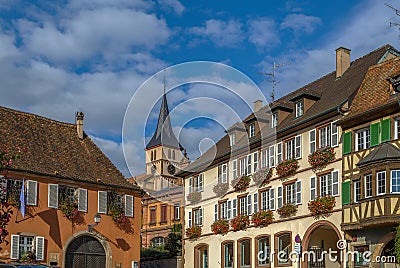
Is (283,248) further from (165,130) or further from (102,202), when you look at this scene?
(165,130)

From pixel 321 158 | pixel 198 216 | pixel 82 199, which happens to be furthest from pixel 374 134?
pixel 198 216

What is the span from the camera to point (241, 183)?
37.8m

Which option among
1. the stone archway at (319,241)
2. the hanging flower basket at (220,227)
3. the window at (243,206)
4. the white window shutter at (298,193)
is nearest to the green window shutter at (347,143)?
the white window shutter at (298,193)

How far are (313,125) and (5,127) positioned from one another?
16.8 m

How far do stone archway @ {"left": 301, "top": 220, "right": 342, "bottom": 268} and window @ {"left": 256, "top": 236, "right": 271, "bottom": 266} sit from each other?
3148 millimetres

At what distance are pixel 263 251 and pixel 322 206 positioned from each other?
6350mm

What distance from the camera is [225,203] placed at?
39781mm

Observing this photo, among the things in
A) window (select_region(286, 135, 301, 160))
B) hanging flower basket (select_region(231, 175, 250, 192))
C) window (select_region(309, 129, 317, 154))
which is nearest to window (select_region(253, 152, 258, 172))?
hanging flower basket (select_region(231, 175, 250, 192))

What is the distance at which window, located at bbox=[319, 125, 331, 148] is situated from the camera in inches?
1217

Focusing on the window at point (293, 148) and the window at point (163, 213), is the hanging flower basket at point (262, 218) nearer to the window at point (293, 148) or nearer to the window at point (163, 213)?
the window at point (293, 148)

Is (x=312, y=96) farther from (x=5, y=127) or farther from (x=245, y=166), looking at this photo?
(x=5, y=127)

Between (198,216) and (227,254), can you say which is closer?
(227,254)

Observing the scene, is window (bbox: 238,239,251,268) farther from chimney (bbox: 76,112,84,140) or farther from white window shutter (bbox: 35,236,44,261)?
chimney (bbox: 76,112,84,140)

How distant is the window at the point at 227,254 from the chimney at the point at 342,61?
11.7m
